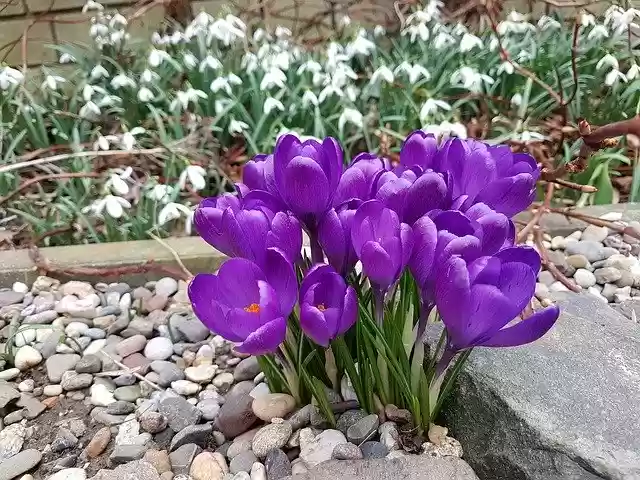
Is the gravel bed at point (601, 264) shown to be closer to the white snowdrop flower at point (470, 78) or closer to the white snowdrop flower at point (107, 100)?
the white snowdrop flower at point (470, 78)

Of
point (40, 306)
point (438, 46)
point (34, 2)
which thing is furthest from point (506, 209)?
point (34, 2)

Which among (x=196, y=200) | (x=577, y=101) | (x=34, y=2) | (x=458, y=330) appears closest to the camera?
(x=458, y=330)

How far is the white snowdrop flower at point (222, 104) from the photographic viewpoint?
6.99 feet

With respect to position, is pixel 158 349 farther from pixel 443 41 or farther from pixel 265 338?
pixel 443 41

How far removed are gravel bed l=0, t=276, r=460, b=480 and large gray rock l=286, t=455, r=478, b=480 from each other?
38 mm

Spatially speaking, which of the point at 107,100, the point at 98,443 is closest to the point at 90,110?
the point at 107,100

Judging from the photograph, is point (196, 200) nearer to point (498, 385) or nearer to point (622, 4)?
point (498, 385)

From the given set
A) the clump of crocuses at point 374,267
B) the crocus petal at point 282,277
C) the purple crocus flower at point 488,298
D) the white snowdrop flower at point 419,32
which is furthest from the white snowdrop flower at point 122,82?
the purple crocus flower at point 488,298

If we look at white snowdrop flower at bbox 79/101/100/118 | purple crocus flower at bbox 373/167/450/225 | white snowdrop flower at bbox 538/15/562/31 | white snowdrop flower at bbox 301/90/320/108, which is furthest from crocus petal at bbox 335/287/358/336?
white snowdrop flower at bbox 538/15/562/31

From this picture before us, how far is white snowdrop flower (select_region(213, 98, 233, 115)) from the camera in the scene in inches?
83.9

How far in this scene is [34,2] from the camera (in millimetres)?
3021

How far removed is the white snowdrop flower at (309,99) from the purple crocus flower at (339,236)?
1289 mm

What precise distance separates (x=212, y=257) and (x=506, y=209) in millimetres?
894

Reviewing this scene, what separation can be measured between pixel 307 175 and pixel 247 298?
0.16 m
